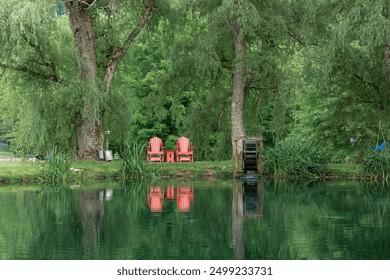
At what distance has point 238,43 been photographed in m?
18.6

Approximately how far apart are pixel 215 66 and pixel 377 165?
459cm

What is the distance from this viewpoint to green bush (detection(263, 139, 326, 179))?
56.1 ft

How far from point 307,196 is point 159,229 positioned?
4916 millimetres

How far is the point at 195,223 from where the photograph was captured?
30.0 ft

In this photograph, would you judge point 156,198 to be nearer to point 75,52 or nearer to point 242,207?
point 242,207

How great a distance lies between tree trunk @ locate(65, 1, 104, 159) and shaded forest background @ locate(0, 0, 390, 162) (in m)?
0.08

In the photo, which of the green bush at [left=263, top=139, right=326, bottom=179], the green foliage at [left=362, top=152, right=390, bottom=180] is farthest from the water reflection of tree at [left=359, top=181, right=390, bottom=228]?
the green bush at [left=263, top=139, right=326, bottom=179]

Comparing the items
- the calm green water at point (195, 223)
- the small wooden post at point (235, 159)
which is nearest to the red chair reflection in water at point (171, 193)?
the calm green water at point (195, 223)

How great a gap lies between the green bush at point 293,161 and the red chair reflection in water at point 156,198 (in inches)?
140

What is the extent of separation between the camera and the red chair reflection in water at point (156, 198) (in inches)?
429

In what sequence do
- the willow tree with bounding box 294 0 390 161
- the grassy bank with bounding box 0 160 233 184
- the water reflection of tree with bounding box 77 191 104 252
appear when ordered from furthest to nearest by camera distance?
the grassy bank with bounding box 0 160 233 184 < the willow tree with bounding box 294 0 390 161 < the water reflection of tree with bounding box 77 191 104 252

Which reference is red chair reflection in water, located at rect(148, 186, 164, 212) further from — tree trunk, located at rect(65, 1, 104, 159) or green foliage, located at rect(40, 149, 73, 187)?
tree trunk, located at rect(65, 1, 104, 159)

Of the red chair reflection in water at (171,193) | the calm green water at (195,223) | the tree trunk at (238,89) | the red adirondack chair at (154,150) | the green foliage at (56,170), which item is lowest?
the calm green water at (195,223)

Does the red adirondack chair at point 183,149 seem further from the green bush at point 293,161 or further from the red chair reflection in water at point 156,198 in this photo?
the red chair reflection in water at point 156,198
